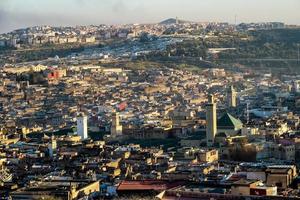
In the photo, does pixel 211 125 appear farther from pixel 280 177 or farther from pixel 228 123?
pixel 280 177

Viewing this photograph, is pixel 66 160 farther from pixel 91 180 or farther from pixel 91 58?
pixel 91 58

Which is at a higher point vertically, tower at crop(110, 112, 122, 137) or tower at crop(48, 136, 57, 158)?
tower at crop(48, 136, 57, 158)

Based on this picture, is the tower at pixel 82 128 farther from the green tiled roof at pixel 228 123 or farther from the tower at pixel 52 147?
the green tiled roof at pixel 228 123

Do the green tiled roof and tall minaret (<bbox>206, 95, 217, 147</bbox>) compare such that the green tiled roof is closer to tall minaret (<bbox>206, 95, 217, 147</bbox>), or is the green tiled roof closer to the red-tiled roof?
tall minaret (<bbox>206, 95, 217, 147</bbox>)

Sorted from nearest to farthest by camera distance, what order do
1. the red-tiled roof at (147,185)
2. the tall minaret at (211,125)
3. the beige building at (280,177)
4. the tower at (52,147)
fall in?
the red-tiled roof at (147,185) → the beige building at (280,177) → the tower at (52,147) → the tall minaret at (211,125)

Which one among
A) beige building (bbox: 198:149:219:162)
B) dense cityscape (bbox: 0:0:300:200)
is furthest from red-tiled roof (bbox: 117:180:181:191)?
beige building (bbox: 198:149:219:162)

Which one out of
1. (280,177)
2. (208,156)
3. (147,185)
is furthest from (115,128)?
(147,185)

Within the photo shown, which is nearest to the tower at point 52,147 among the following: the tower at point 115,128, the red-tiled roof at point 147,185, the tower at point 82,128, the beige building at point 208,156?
the tower at point 82,128

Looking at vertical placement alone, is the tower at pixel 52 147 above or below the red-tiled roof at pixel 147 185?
below
